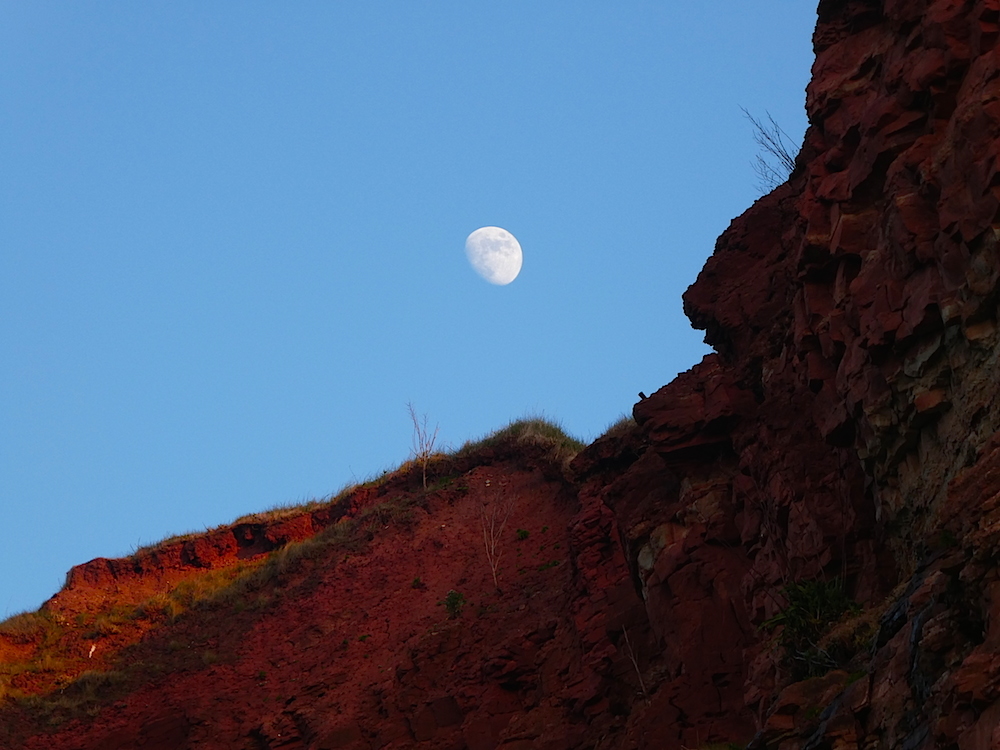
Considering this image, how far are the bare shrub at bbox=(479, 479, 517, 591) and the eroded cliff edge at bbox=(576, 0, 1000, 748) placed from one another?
9173mm

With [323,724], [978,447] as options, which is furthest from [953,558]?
[323,724]

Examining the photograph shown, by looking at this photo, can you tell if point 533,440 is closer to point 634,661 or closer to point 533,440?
point 533,440

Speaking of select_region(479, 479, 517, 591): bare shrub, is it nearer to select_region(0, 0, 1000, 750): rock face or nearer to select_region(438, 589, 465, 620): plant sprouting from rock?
select_region(0, 0, 1000, 750): rock face

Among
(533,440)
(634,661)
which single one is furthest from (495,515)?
(634,661)

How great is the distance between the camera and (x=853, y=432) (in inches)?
597

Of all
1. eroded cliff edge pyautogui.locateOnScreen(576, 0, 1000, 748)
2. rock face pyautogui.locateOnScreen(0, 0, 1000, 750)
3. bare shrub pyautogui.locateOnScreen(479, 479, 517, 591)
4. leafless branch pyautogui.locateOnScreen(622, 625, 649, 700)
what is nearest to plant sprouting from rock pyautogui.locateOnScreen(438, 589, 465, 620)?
rock face pyautogui.locateOnScreen(0, 0, 1000, 750)

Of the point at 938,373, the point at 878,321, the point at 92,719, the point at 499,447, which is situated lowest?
the point at 938,373

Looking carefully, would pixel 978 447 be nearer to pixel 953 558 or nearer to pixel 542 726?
pixel 953 558

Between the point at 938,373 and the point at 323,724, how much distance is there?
1861cm

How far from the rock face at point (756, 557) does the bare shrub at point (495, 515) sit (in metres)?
0.39

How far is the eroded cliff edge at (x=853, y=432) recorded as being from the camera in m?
9.89

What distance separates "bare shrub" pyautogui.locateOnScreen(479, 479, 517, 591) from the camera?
31.0m

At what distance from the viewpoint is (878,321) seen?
13.6 metres

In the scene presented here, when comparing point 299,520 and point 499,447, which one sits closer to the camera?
point 499,447
